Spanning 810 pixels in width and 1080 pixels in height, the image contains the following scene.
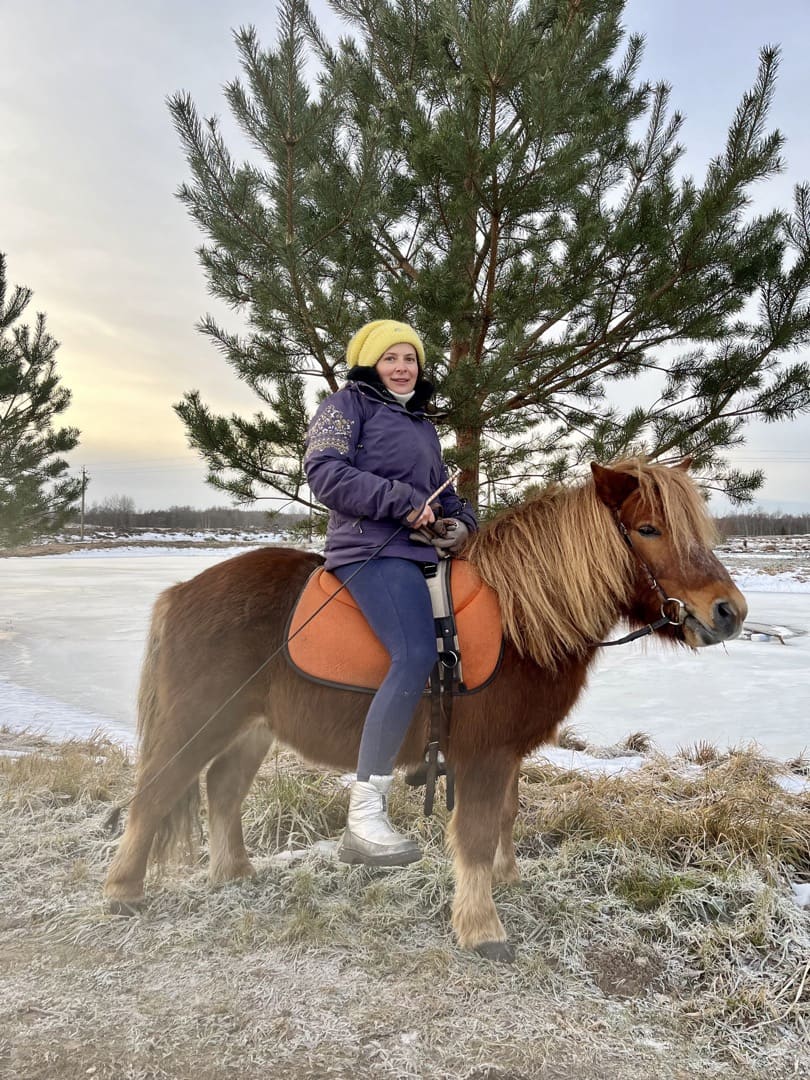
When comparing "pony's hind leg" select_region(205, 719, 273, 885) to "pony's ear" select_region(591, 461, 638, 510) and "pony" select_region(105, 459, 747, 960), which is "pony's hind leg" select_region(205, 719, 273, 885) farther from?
"pony's ear" select_region(591, 461, 638, 510)

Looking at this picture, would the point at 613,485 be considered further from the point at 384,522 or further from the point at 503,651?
the point at 384,522

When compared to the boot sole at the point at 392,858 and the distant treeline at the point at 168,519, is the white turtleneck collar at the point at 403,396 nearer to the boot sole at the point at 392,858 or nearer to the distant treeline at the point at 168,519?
the boot sole at the point at 392,858

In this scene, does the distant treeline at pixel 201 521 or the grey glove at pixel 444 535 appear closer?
the grey glove at pixel 444 535

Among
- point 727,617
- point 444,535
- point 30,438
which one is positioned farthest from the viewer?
point 30,438

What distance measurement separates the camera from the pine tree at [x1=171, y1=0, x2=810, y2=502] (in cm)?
404

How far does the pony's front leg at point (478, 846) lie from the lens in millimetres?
2295

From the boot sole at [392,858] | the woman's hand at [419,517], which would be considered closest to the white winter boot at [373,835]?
the boot sole at [392,858]

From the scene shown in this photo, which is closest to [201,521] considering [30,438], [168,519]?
[168,519]

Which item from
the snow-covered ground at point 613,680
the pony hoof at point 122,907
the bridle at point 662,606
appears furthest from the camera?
the snow-covered ground at point 613,680

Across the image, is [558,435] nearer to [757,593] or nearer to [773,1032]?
[773,1032]

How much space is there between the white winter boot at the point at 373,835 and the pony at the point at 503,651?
7.9 inches

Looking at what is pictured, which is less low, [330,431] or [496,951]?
[330,431]

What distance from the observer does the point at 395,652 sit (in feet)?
7.32

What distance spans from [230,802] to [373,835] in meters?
0.93
